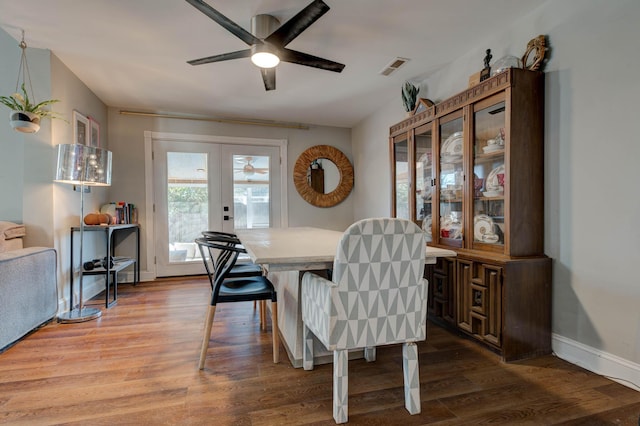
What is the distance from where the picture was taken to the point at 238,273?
228cm

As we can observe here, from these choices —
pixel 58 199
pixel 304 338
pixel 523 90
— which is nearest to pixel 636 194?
pixel 523 90

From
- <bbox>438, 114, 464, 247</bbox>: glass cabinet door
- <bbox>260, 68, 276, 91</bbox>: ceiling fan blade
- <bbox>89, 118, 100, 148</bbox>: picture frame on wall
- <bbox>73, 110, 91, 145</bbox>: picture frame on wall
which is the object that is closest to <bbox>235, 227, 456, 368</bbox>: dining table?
<bbox>438, 114, 464, 247</bbox>: glass cabinet door

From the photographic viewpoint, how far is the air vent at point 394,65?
2.76 metres

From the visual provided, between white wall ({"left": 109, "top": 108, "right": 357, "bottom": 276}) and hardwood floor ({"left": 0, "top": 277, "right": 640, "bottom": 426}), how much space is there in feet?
7.02

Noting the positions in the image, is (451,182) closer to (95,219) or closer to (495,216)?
(495,216)

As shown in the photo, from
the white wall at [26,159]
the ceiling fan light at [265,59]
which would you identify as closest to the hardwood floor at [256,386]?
the white wall at [26,159]

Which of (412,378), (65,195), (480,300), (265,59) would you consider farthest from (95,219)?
(480,300)

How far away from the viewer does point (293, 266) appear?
1389mm

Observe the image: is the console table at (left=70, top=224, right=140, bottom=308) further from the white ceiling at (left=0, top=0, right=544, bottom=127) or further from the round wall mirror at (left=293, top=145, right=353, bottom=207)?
the round wall mirror at (left=293, top=145, right=353, bottom=207)

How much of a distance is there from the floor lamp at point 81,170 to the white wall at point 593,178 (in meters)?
3.58

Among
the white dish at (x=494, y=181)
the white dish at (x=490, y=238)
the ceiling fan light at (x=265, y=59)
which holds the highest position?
the ceiling fan light at (x=265, y=59)

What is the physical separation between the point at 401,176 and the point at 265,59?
5.64 ft

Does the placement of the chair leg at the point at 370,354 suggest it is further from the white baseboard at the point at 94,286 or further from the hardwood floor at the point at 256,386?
the white baseboard at the point at 94,286

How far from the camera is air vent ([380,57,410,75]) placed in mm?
2760
